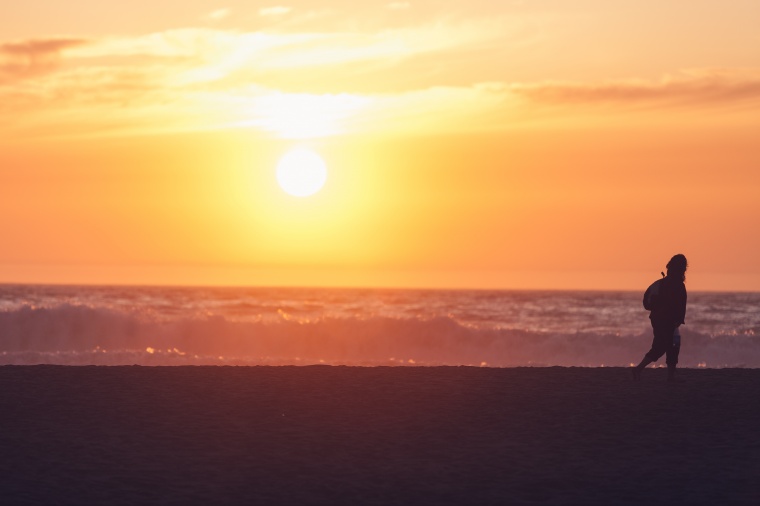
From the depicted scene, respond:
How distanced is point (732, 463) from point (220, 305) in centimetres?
6151

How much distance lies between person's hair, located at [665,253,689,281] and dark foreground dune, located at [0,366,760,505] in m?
1.67

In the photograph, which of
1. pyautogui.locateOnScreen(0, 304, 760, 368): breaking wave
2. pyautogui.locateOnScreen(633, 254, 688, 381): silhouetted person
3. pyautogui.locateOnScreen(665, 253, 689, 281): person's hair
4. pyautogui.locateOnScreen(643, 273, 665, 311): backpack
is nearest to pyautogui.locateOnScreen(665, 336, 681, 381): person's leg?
pyautogui.locateOnScreen(633, 254, 688, 381): silhouetted person

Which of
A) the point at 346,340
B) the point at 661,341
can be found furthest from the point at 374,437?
the point at 346,340

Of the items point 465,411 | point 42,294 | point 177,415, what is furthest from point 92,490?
point 42,294

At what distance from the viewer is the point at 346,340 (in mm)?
36844

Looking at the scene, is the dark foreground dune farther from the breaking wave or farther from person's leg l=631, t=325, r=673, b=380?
the breaking wave

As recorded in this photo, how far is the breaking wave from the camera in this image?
1265 inches

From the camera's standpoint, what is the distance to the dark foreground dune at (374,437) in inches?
381

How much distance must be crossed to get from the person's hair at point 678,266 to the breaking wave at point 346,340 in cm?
1452

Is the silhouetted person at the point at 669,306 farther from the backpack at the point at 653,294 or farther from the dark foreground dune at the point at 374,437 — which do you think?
the dark foreground dune at the point at 374,437

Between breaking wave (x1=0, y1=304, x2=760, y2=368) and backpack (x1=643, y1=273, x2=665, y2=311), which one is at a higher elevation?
backpack (x1=643, y1=273, x2=665, y2=311)

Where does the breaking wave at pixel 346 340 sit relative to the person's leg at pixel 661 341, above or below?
below

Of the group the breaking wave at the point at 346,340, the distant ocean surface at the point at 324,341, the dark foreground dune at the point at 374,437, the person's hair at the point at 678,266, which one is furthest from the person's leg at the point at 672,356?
the breaking wave at the point at 346,340

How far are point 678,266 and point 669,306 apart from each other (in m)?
0.61
